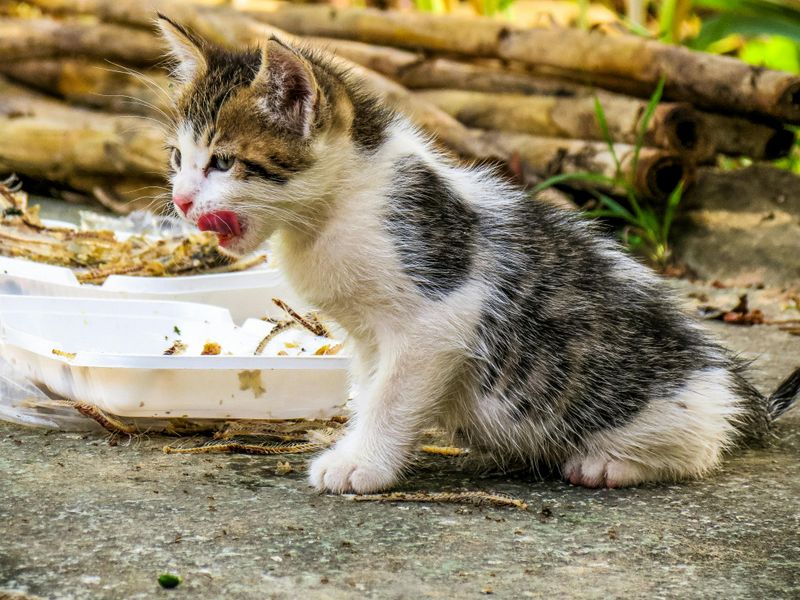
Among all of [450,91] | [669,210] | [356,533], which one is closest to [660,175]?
[669,210]

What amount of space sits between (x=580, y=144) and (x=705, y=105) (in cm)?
74

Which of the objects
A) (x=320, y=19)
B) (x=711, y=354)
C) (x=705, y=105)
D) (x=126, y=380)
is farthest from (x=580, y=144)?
(x=126, y=380)

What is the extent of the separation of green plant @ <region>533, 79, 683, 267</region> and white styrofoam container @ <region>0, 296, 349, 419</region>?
278 cm

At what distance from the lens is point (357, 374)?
10.5ft

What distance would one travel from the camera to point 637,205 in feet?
19.8

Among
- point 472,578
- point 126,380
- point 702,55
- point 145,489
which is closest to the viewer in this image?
point 472,578

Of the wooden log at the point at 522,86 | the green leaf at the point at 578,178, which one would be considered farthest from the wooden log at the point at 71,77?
the green leaf at the point at 578,178

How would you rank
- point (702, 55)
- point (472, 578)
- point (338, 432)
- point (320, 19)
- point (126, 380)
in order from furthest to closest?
point (320, 19), point (702, 55), point (338, 432), point (126, 380), point (472, 578)

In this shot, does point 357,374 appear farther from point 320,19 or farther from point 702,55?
point 320,19

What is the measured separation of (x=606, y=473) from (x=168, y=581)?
1.34 meters

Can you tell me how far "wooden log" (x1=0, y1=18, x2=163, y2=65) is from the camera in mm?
8281

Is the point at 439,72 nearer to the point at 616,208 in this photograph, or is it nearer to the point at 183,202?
the point at 616,208

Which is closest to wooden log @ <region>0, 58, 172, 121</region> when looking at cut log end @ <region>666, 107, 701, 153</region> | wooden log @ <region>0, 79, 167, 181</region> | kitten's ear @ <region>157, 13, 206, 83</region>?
wooden log @ <region>0, 79, 167, 181</region>

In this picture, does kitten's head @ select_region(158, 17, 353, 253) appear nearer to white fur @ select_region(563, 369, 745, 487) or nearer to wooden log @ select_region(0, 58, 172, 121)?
white fur @ select_region(563, 369, 745, 487)
